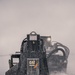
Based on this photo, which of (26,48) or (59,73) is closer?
(26,48)

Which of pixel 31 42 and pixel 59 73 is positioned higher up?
pixel 31 42

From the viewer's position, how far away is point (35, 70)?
2036cm

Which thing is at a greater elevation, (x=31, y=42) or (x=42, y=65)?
(x=31, y=42)

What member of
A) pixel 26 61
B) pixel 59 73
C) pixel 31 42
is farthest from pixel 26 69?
pixel 59 73

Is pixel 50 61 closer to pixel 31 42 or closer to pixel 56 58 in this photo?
pixel 56 58

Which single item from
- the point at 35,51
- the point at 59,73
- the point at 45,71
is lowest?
the point at 59,73

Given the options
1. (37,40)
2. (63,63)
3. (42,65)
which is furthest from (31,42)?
(63,63)

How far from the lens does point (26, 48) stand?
20.9m

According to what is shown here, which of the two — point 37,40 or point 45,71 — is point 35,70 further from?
point 37,40

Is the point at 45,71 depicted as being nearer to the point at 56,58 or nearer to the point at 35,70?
the point at 35,70

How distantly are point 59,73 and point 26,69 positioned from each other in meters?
16.9

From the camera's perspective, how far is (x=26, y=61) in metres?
20.5

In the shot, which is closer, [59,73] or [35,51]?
[35,51]

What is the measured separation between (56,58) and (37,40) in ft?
57.2
